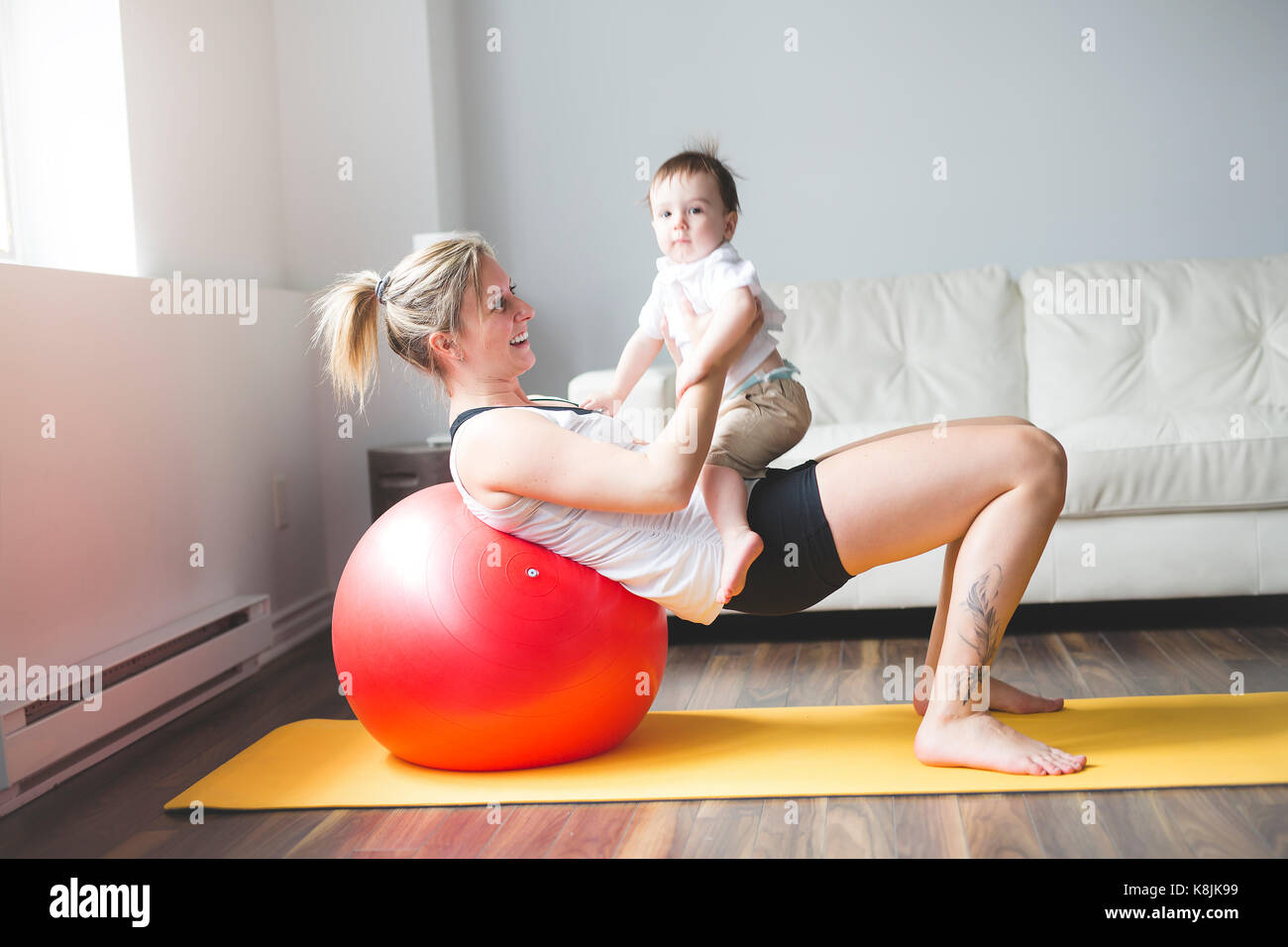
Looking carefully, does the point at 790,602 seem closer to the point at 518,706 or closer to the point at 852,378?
the point at 518,706

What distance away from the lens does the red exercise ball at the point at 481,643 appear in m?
1.76

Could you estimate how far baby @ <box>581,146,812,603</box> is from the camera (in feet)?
5.84

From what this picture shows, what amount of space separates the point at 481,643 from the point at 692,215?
2.60 feet

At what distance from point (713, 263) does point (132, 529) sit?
1.49m

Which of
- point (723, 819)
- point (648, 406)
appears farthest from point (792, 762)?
point (648, 406)

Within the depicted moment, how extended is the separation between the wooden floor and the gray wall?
173cm

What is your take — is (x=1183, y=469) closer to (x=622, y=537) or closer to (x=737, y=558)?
(x=737, y=558)

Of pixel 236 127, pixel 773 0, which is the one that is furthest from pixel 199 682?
pixel 773 0

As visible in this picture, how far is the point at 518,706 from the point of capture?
1788mm

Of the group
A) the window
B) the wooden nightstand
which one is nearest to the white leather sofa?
the wooden nightstand

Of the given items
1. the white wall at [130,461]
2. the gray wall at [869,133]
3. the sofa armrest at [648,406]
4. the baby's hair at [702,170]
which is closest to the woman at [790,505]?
the baby's hair at [702,170]

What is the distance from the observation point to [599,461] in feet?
5.46

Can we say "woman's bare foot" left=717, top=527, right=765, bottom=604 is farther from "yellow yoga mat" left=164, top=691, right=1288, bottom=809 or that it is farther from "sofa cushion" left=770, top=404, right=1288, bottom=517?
"sofa cushion" left=770, top=404, right=1288, bottom=517

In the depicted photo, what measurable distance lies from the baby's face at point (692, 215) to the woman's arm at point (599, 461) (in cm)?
28
